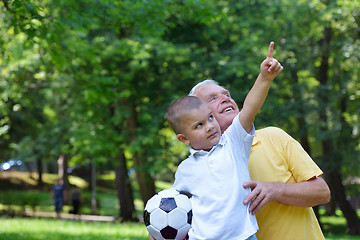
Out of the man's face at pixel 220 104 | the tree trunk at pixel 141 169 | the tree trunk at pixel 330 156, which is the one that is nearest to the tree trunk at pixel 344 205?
the tree trunk at pixel 330 156

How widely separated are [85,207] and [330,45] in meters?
21.4

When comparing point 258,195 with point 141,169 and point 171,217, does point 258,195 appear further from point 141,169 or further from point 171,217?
point 141,169

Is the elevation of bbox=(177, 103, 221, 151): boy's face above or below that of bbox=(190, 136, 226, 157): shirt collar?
above

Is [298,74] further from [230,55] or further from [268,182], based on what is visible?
[268,182]

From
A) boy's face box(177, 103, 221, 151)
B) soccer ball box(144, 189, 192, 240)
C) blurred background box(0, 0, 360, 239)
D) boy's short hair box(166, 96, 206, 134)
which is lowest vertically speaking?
soccer ball box(144, 189, 192, 240)

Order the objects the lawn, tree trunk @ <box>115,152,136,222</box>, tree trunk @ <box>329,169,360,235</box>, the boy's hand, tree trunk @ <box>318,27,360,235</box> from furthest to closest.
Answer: tree trunk @ <box>115,152,136,222</box>, tree trunk @ <box>329,169,360,235</box>, tree trunk @ <box>318,27,360,235</box>, the lawn, the boy's hand

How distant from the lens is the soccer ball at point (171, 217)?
2795 mm

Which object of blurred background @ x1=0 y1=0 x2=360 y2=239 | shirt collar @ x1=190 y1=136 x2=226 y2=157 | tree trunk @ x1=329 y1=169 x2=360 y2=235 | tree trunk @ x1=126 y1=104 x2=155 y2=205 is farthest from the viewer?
tree trunk @ x1=329 y1=169 x2=360 y2=235

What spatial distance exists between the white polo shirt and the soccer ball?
6.1 inches

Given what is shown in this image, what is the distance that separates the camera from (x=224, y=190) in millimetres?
2467

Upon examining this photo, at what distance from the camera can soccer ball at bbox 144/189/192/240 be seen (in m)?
2.79

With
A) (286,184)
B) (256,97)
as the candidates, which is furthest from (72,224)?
(256,97)

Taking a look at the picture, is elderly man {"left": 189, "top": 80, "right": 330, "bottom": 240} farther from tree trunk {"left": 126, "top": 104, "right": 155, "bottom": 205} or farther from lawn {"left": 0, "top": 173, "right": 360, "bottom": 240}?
→ tree trunk {"left": 126, "top": 104, "right": 155, "bottom": 205}

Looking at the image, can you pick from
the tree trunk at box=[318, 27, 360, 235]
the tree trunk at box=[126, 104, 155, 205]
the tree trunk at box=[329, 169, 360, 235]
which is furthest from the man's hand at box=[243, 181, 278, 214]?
the tree trunk at box=[329, 169, 360, 235]
